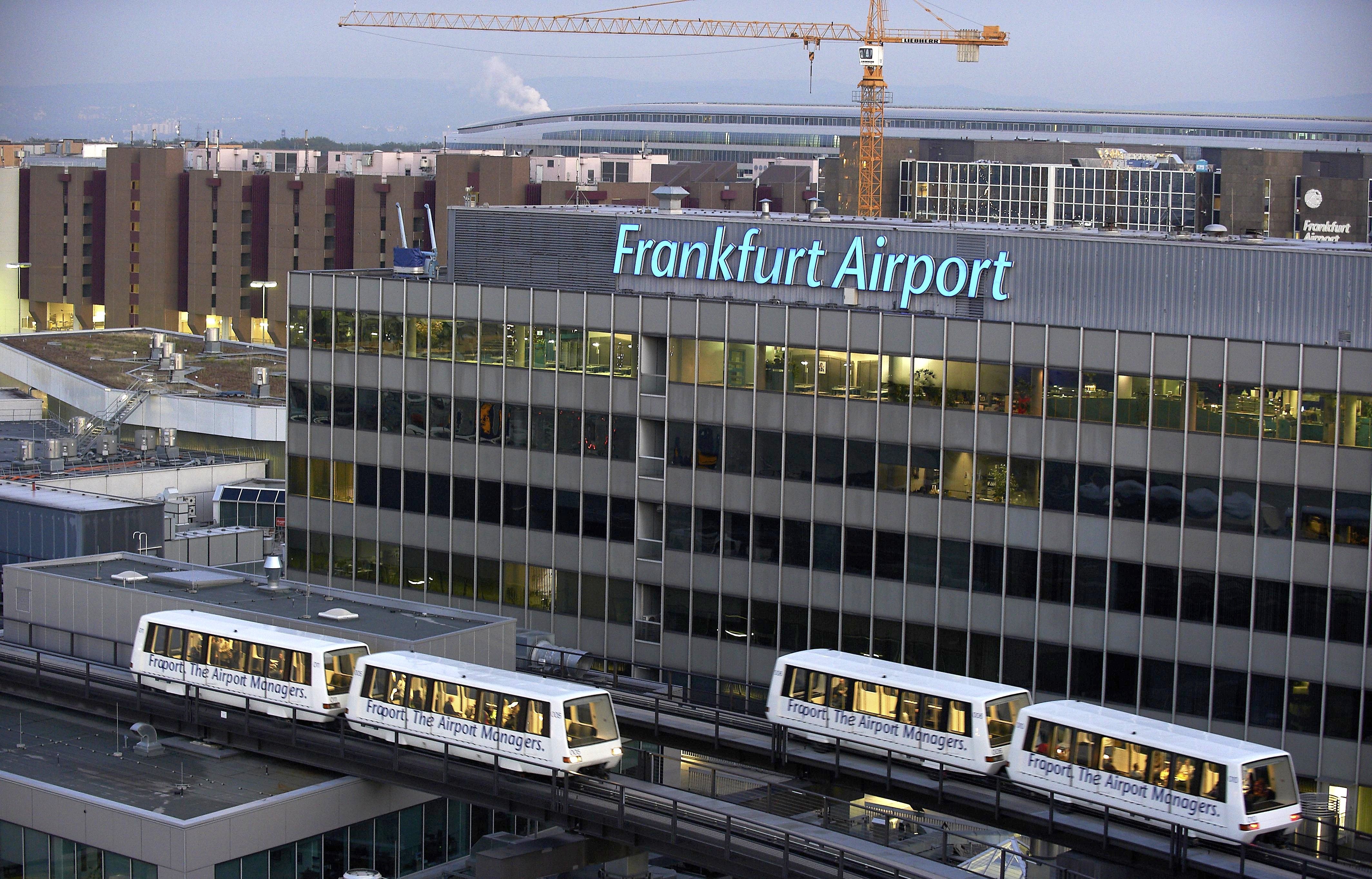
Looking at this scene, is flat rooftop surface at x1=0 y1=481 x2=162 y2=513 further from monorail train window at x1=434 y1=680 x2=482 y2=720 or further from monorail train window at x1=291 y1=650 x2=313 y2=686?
monorail train window at x1=434 y1=680 x2=482 y2=720

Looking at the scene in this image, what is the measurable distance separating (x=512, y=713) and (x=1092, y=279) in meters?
27.2

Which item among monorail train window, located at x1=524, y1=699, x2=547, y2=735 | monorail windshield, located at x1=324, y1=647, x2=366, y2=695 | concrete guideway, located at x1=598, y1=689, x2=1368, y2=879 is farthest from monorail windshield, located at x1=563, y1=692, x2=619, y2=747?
monorail windshield, located at x1=324, y1=647, x2=366, y2=695

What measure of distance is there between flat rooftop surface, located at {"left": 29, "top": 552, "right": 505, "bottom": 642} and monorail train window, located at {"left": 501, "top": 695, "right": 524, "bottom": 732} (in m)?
7.18

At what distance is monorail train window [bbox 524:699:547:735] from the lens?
124 feet

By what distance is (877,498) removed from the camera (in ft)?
174

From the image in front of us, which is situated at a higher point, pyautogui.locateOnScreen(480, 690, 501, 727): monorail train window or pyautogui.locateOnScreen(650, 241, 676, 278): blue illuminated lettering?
pyautogui.locateOnScreen(650, 241, 676, 278): blue illuminated lettering

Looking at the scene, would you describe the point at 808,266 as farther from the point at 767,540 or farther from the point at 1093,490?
the point at 1093,490

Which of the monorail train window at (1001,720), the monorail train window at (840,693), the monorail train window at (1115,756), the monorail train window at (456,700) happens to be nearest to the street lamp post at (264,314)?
the monorail train window at (456,700)

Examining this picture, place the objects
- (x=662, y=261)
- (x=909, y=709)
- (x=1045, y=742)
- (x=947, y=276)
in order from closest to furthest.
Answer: (x=1045, y=742)
(x=909, y=709)
(x=947, y=276)
(x=662, y=261)

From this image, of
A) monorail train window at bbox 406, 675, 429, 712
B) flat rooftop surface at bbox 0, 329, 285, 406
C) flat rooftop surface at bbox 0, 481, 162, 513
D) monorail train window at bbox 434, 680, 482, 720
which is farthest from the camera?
flat rooftop surface at bbox 0, 329, 285, 406

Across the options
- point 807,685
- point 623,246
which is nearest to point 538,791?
point 807,685

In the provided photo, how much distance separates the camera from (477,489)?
200 ft

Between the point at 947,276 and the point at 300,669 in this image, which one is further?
the point at 947,276

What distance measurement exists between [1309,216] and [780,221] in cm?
14997
